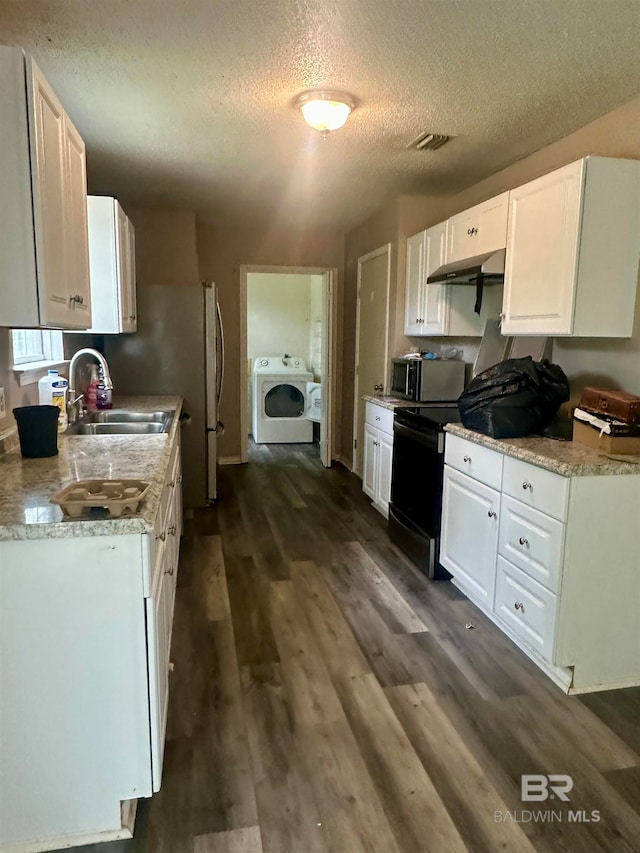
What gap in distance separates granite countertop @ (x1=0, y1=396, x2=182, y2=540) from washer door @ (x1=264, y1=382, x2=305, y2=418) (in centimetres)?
404

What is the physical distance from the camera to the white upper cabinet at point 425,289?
12.1 ft

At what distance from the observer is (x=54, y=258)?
1.67m

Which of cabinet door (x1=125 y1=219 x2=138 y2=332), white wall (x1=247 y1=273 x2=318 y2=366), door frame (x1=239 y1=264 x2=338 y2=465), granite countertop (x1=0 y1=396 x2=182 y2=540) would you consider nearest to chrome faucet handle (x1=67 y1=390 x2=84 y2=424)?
granite countertop (x1=0 y1=396 x2=182 y2=540)

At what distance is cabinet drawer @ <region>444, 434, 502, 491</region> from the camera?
2480mm

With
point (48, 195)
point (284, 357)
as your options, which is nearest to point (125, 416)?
point (48, 195)

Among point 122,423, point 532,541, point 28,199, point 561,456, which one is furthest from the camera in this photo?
point 122,423

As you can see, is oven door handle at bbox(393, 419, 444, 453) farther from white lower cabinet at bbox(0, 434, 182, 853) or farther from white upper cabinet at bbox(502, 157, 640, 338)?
white lower cabinet at bbox(0, 434, 182, 853)

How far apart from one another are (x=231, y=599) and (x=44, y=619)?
1549mm

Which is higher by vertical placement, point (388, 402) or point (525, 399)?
point (525, 399)

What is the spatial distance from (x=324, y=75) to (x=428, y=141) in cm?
95

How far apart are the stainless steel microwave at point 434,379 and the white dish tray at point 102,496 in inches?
102

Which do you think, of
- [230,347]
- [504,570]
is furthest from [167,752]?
[230,347]

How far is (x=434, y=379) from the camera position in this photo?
384 centimetres

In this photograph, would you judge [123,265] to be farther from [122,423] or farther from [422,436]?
[422,436]
